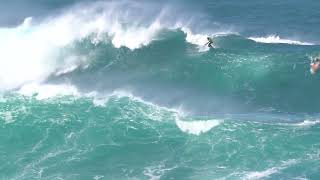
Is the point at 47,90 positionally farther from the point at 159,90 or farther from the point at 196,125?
the point at 196,125

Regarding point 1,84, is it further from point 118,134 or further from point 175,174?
point 175,174

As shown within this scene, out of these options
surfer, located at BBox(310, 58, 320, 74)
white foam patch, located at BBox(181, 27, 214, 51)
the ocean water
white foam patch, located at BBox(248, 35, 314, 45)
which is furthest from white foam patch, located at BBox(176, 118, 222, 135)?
white foam patch, located at BBox(248, 35, 314, 45)

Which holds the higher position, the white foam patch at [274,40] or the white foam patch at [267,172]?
the white foam patch at [274,40]

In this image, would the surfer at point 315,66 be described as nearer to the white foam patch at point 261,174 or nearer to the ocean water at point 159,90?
the ocean water at point 159,90

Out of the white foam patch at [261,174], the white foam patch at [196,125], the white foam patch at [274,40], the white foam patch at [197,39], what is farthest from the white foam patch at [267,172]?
the white foam patch at [274,40]

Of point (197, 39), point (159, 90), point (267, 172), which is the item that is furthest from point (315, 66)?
point (267, 172)

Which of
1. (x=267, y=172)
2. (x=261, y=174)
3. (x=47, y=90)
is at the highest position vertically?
(x=47, y=90)
